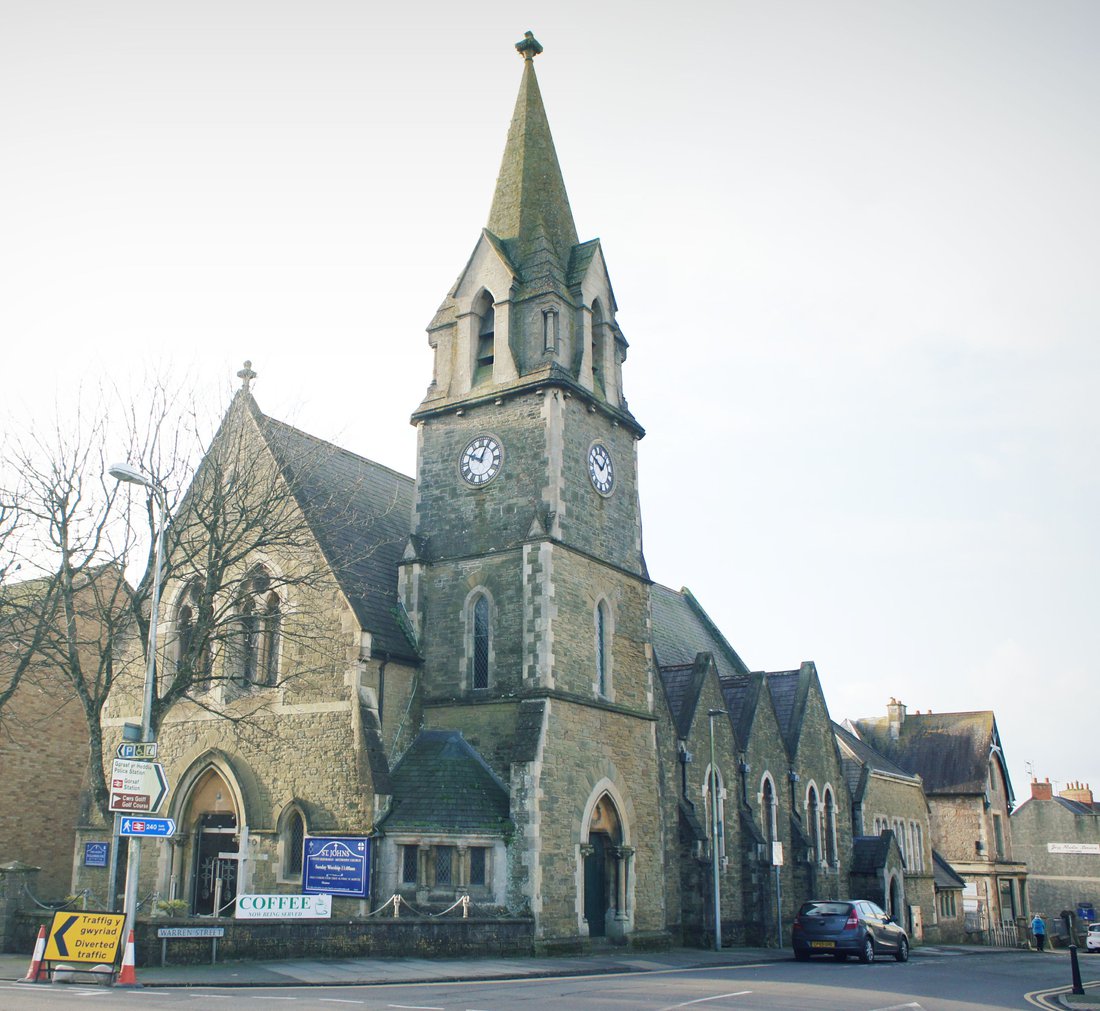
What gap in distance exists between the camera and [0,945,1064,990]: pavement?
15859mm

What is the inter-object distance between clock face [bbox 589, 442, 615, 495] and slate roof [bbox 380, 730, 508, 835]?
7.18 metres

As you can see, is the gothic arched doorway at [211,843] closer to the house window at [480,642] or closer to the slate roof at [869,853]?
the house window at [480,642]

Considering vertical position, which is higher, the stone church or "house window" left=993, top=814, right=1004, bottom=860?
the stone church

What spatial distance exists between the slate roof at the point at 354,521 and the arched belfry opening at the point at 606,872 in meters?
5.76

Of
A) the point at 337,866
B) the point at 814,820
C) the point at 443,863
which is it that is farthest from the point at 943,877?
the point at 337,866

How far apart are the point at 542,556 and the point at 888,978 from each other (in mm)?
10965

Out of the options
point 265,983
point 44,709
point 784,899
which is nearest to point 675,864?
point 784,899

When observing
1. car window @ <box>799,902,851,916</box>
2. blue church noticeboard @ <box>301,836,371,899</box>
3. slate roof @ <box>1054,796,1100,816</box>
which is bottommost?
car window @ <box>799,902,851,916</box>

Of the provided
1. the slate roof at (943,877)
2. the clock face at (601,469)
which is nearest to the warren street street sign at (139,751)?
the clock face at (601,469)

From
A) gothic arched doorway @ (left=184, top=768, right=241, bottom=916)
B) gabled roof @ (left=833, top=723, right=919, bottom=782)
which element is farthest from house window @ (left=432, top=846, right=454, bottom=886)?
gabled roof @ (left=833, top=723, right=919, bottom=782)

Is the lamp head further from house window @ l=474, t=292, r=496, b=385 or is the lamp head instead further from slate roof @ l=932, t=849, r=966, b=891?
slate roof @ l=932, t=849, r=966, b=891

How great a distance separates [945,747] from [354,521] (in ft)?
141

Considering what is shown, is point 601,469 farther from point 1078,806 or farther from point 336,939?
point 1078,806

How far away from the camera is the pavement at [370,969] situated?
15859 millimetres
